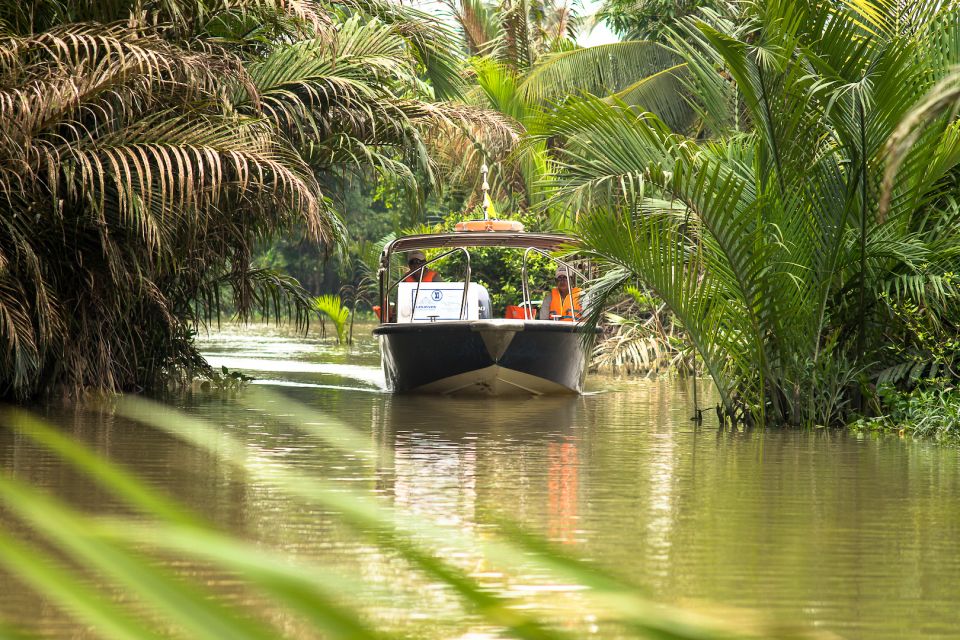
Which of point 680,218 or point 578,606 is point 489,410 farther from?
point 578,606

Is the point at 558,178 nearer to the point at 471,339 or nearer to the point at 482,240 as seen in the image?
the point at 471,339

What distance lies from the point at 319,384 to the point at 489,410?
4342 mm

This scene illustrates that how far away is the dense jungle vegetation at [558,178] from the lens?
10.7m

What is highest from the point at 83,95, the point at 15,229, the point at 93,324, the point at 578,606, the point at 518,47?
the point at 518,47

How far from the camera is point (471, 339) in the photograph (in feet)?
52.0

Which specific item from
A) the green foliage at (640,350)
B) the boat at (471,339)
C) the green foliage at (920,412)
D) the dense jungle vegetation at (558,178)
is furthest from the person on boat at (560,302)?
the green foliage at (920,412)

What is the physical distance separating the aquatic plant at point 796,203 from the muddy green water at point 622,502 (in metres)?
0.82

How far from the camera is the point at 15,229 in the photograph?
39.3 feet

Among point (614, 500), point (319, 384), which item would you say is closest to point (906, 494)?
point (614, 500)

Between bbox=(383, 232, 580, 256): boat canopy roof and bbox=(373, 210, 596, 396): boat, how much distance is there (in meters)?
0.01

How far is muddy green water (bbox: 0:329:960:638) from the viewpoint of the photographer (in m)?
4.86

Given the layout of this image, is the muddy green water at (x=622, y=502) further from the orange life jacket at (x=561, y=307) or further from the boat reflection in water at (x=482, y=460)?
the orange life jacket at (x=561, y=307)

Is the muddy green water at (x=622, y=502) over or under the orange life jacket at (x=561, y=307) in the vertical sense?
under

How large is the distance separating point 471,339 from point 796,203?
571 cm
